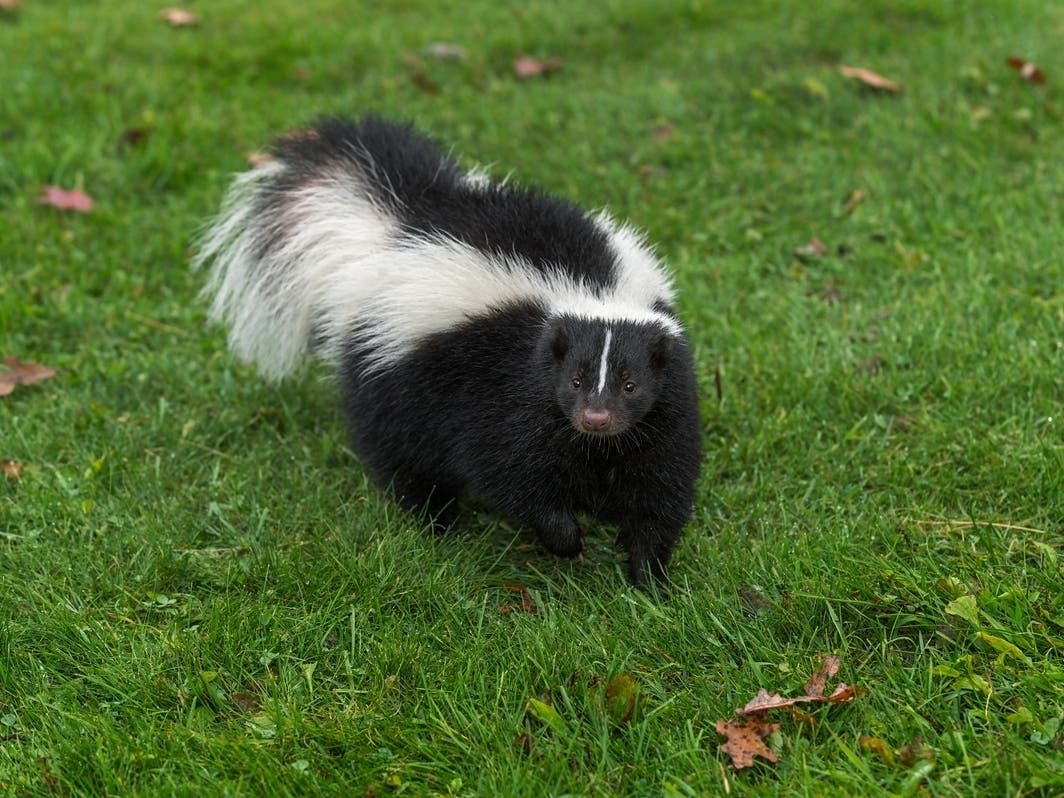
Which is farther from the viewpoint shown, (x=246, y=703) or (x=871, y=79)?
(x=871, y=79)

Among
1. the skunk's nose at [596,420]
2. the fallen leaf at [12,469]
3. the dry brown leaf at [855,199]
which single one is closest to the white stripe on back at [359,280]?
the skunk's nose at [596,420]

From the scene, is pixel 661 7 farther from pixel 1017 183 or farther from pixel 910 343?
pixel 910 343

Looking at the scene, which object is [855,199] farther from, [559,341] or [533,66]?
[559,341]

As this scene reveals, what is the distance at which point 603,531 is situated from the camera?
4.80m

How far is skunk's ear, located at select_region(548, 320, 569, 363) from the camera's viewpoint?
412cm

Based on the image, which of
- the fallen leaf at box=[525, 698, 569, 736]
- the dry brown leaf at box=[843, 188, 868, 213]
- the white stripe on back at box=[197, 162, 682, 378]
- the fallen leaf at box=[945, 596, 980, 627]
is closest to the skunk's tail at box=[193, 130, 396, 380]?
the white stripe on back at box=[197, 162, 682, 378]

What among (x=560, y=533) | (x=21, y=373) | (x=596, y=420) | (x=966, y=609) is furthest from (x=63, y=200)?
(x=966, y=609)

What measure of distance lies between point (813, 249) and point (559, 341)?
2.81 m

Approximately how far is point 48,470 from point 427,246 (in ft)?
5.85

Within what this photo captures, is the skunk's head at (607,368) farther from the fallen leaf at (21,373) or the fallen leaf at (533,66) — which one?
the fallen leaf at (533,66)

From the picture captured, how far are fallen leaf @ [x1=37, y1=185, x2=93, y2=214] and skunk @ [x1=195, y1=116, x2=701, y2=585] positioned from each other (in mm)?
2082

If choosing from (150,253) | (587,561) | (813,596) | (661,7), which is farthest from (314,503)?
(661,7)

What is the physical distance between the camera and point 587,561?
456 cm

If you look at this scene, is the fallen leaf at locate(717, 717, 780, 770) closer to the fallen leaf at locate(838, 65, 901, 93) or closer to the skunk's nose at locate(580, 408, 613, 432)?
the skunk's nose at locate(580, 408, 613, 432)
